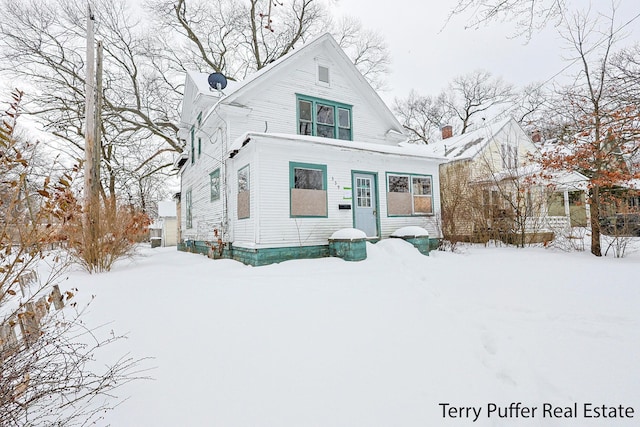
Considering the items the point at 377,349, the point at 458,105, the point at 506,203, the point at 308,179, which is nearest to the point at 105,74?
the point at 308,179

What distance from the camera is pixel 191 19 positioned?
17297mm

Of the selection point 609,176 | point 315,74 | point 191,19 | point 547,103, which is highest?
point 191,19

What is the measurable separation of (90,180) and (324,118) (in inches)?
283

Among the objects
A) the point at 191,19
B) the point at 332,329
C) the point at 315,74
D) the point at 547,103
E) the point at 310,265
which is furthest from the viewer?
the point at 191,19

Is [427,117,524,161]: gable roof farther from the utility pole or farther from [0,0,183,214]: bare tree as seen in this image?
[0,0,183,214]: bare tree

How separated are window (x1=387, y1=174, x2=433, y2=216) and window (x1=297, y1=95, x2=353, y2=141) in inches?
97.3

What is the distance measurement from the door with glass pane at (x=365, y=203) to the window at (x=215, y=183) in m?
4.56

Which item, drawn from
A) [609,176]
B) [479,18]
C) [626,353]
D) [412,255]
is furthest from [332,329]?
[609,176]

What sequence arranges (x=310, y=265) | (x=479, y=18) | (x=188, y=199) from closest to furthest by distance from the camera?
1. (x=479, y=18)
2. (x=310, y=265)
3. (x=188, y=199)

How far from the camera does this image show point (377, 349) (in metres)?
2.75

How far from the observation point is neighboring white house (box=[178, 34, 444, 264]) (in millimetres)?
7816

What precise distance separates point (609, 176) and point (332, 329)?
887cm

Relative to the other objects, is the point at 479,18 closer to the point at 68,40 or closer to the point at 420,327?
the point at 420,327

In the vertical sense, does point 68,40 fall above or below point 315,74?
above
